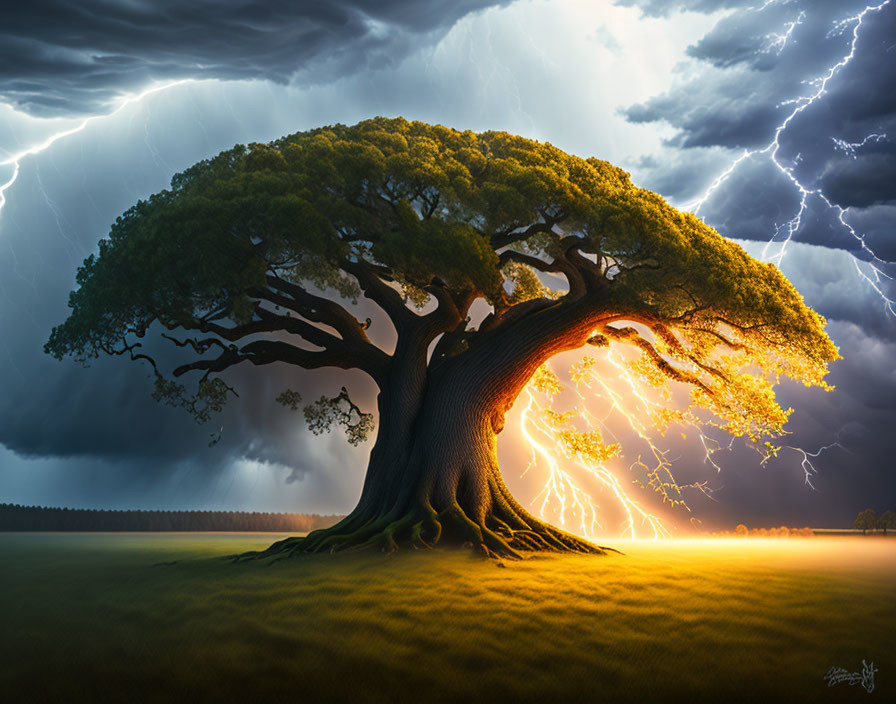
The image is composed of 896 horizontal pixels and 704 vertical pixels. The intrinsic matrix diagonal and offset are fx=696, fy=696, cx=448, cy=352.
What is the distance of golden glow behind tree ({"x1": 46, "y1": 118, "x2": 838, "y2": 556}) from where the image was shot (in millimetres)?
14344

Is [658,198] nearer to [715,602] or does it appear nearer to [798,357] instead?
[798,357]

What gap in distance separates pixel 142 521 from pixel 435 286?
19233 millimetres

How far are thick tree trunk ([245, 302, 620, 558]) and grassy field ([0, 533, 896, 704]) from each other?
2.16m

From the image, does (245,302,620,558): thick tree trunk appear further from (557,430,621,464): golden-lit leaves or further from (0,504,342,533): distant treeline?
(0,504,342,533): distant treeline

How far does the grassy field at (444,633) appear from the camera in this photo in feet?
21.8

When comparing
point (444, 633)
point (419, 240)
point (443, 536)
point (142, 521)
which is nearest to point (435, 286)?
point (419, 240)

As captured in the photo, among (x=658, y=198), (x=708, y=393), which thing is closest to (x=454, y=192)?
(x=658, y=198)

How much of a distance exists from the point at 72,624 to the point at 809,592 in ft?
32.9

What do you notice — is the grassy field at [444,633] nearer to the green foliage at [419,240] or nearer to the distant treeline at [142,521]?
the green foliage at [419,240]

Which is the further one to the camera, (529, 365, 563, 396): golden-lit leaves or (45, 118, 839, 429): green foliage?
(529, 365, 563, 396): golden-lit leaves

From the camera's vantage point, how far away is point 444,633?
8000 mm
